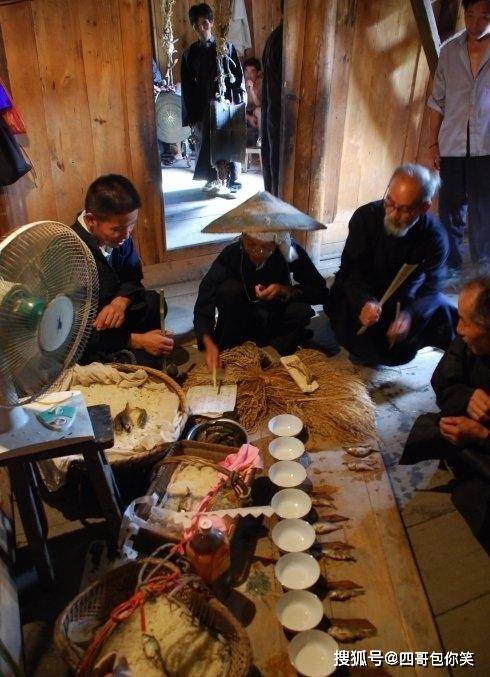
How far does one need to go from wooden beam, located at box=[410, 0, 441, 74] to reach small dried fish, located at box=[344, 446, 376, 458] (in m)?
3.71

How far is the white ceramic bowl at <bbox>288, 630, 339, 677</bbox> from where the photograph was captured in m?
1.74

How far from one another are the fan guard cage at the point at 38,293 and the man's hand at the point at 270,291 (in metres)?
1.61

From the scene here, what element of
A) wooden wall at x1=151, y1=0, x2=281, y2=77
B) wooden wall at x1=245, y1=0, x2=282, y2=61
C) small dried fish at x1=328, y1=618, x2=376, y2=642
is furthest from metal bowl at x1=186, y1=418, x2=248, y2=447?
wooden wall at x1=245, y1=0, x2=282, y2=61

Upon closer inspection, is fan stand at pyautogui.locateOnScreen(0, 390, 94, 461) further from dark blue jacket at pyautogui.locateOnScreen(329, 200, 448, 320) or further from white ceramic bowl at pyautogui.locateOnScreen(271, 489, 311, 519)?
dark blue jacket at pyautogui.locateOnScreen(329, 200, 448, 320)

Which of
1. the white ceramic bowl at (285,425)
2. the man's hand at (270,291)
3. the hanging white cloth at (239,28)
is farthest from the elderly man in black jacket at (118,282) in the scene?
the hanging white cloth at (239,28)

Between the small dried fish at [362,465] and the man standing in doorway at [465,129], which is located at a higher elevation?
the man standing in doorway at [465,129]

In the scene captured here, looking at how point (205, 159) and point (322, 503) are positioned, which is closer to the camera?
point (322, 503)

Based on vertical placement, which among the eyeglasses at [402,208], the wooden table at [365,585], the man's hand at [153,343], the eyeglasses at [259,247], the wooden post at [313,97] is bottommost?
the wooden table at [365,585]

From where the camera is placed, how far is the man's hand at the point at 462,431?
2320mm

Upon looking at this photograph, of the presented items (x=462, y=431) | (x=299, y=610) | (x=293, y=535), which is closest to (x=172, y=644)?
(x=299, y=610)

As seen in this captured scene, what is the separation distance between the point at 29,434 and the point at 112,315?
140cm

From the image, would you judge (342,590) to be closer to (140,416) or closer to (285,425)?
(285,425)

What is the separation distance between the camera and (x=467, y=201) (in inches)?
183

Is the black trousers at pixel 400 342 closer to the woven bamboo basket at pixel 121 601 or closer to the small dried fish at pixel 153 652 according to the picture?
the woven bamboo basket at pixel 121 601
